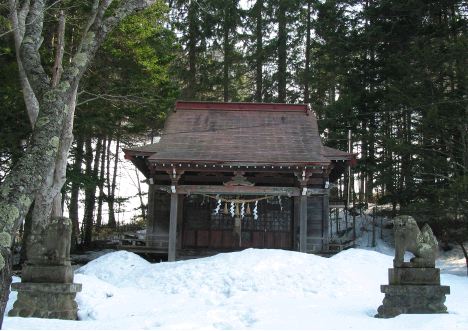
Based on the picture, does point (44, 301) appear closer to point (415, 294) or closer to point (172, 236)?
point (415, 294)

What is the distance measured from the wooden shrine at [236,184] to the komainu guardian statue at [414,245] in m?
6.10

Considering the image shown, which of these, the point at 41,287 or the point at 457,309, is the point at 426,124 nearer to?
the point at 457,309

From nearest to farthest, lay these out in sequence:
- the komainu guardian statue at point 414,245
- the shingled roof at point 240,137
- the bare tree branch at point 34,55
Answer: the bare tree branch at point 34,55 → the komainu guardian statue at point 414,245 → the shingled roof at point 240,137

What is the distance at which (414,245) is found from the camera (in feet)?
27.7

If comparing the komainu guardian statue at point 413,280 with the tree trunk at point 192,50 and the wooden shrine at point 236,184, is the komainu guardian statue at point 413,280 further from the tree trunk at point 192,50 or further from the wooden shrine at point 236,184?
the tree trunk at point 192,50

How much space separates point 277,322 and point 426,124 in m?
12.6

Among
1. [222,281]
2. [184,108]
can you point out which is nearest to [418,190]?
[184,108]

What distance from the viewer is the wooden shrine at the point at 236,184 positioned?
49.4 ft

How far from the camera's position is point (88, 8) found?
1489 cm

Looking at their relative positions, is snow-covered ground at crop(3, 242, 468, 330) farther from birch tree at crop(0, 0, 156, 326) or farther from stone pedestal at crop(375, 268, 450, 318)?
birch tree at crop(0, 0, 156, 326)

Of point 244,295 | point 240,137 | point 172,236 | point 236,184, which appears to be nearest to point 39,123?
point 244,295

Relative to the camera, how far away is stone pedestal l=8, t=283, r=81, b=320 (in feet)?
26.6

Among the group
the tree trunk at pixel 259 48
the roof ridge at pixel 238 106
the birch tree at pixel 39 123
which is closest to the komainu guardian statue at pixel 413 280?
the birch tree at pixel 39 123

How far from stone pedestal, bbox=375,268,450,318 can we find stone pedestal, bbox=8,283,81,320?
5414 millimetres
